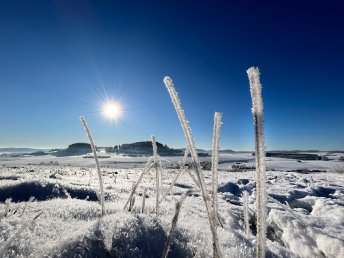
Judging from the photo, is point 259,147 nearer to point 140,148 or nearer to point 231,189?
point 231,189

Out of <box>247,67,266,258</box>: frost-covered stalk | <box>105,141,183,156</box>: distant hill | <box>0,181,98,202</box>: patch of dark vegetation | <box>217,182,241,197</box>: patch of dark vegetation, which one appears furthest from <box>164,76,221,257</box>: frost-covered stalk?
<box>105,141,183,156</box>: distant hill

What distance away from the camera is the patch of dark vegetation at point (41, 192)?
2605mm

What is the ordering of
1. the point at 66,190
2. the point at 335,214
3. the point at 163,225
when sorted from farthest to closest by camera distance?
the point at 66,190, the point at 335,214, the point at 163,225

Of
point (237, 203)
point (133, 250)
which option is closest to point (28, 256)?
point (133, 250)

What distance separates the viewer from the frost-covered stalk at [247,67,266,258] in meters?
0.71

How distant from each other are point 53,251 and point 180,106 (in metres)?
0.60

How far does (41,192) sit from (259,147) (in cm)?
239

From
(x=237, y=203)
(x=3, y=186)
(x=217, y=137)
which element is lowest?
(x=237, y=203)

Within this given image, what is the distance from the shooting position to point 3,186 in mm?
2646

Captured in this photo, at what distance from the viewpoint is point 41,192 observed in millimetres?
2709

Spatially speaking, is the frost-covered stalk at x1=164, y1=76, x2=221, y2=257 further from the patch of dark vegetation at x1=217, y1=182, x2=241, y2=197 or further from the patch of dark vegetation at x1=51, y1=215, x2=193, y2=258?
the patch of dark vegetation at x1=217, y1=182, x2=241, y2=197

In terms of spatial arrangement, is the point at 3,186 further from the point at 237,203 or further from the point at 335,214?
the point at 335,214

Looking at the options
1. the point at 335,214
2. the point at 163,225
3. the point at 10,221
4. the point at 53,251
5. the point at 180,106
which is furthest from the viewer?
the point at 335,214

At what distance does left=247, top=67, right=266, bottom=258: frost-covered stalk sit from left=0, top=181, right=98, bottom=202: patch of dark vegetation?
2.11m
